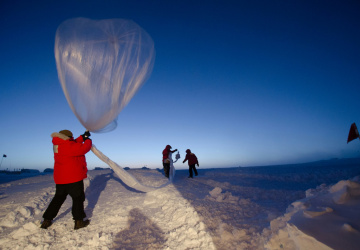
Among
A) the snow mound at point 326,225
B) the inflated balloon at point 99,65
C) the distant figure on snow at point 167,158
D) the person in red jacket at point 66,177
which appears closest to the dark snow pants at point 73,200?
the person in red jacket at point 66,177

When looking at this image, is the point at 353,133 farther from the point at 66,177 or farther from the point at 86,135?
the point at 66,177

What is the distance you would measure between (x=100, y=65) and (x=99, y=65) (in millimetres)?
21

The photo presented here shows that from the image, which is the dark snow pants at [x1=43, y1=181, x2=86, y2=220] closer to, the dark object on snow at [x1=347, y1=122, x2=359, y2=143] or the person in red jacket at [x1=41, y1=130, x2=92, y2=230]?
the person in red jacket at [x1=41, y1=130, x2=92, y2=230]

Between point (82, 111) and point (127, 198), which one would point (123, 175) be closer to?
point (127, 198)

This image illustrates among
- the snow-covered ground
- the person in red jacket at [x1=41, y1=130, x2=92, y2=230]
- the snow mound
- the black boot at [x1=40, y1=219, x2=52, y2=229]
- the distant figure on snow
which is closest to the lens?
the snow mound

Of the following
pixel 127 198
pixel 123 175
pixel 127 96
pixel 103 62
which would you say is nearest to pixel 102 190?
pixel 127 198

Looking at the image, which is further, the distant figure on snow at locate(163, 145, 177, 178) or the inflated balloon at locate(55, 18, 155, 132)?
the distant figure on snow at locate(163, 145, 177, 178)

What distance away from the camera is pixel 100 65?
3.85m

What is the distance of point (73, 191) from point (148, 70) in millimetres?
3176

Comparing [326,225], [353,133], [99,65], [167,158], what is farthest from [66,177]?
[167,158]

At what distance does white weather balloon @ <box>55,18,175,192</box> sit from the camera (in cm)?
365

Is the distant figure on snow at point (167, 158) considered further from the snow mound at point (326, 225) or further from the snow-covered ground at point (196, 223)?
the snow mound at point (326, 225)

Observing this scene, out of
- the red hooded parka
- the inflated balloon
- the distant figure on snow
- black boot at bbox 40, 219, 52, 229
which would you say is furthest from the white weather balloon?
the distant figure on snow

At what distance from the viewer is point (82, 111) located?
3.85m
